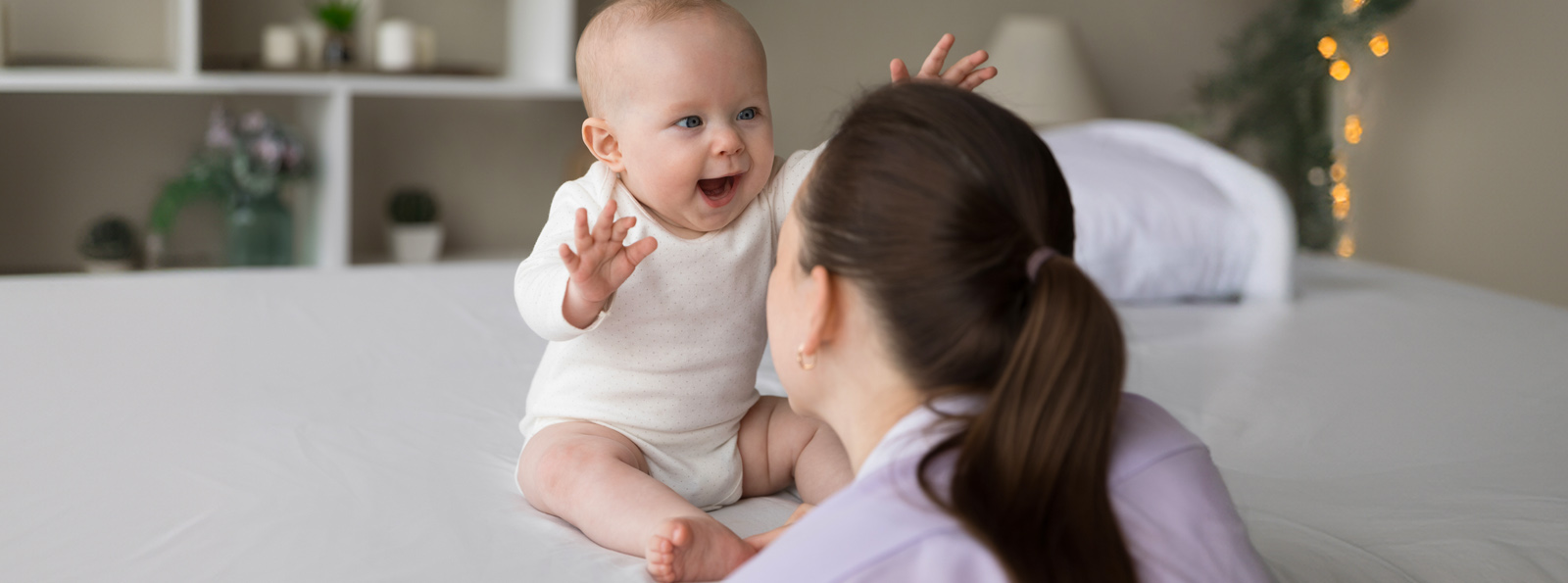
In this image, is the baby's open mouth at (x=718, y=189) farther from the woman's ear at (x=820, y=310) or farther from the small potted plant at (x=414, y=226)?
the small potted plant at (x=414, y=226)

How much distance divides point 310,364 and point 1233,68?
278 cm

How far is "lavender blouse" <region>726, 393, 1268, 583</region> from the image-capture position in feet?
1.89

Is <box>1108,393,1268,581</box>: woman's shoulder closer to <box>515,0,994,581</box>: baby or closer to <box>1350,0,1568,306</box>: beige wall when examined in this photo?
<box>515,0,994,581</box>: baby

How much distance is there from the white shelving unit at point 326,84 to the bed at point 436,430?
2.57ft

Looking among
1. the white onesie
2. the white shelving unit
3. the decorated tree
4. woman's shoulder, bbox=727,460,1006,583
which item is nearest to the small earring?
woman's shoulder, bbox=727,460,1006,583

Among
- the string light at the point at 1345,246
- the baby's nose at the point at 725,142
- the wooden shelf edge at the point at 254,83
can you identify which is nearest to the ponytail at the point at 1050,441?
the baby's nose at the point at 725,142

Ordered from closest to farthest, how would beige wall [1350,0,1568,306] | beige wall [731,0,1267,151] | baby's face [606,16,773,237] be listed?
baby's face [606,16,773,237], beige wall [1350,0,1568,306], beige wall [731,0,1267,151]

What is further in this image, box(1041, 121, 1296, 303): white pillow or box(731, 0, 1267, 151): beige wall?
box(731, 0, 1267, 151): beige wall

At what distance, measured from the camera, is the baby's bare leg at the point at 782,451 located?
100cm

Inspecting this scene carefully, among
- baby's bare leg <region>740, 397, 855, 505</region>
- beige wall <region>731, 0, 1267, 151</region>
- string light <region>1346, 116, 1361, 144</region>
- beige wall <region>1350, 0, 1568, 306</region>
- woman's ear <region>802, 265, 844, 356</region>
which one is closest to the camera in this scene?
woman's ear <region>802, 265, 844, 356</region>

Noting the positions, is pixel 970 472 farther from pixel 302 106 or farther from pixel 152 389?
pixel 302 106

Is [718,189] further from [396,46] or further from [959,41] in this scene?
[959,41]

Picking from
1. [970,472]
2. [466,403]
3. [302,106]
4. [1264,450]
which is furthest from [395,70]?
[970,472]

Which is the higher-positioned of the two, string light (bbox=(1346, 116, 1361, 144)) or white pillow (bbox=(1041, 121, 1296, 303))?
Answer: string light (bbox=(1346, 116, 1361, 144))
